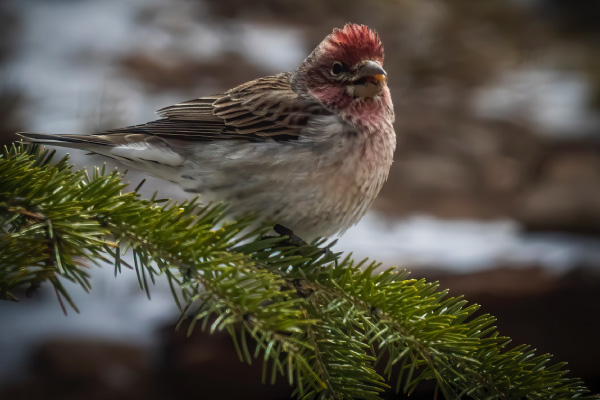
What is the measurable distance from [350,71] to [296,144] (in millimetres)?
302

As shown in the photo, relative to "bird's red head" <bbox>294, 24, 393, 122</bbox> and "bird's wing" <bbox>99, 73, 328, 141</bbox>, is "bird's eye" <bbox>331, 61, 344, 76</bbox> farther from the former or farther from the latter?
"bird's wing" <bbox>99, 73, 328, 141</bbox>

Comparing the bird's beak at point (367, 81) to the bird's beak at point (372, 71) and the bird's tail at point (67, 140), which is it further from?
the bird's tail at point (67, 140)

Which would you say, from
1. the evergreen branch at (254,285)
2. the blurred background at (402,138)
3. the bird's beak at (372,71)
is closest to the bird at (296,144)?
the bird's beak at (372,71)

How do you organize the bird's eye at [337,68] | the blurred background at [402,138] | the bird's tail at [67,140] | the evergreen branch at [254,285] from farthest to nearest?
the blurred background at [402,138] < the bird's eye at [337,68] < the bird's tail at [67,140] < the evergreen branch at [254,285]

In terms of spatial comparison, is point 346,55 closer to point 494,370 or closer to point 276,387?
point 494,370

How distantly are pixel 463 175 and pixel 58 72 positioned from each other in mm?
3101

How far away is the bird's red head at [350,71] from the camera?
2.21m

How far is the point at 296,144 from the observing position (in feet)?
7.18

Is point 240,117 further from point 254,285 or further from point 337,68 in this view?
point 254,285

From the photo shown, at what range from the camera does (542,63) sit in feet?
20.7

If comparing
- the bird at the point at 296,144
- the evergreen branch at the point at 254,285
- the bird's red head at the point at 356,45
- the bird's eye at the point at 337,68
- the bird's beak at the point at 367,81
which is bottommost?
the evergreen branch at the point at 254,285

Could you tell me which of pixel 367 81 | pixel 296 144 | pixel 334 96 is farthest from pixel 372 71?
pixel 296 144

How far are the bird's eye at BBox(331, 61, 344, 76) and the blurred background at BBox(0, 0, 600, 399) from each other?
1.61 metres

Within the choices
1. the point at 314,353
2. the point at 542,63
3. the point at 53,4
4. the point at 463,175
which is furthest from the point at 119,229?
the point at 542,63
